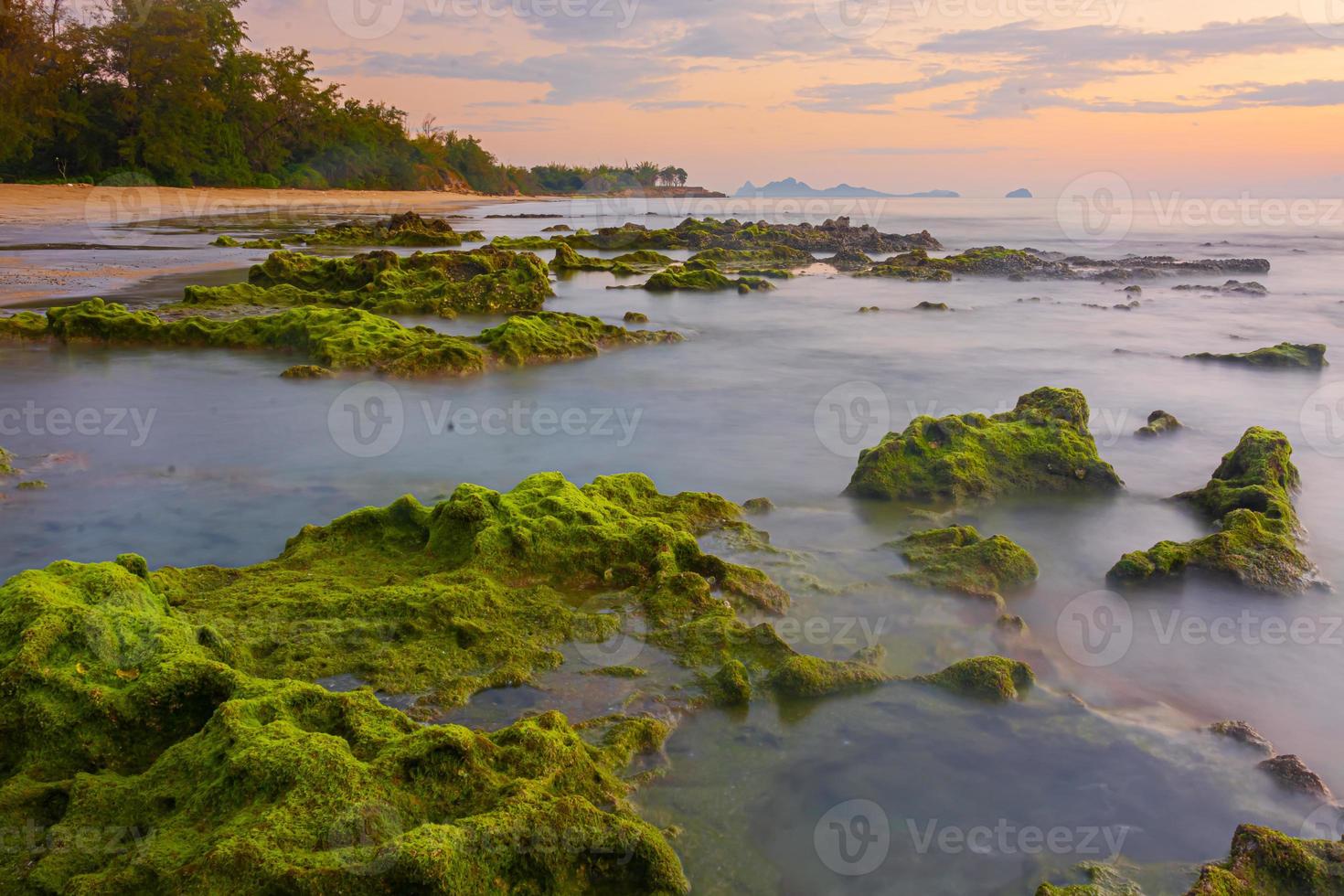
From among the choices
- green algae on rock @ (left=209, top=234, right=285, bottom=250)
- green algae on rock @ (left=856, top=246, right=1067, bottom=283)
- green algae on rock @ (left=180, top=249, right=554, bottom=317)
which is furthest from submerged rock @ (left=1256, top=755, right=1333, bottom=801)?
green algae on rock @ (left=209, top=234, right=285, bottom=250)

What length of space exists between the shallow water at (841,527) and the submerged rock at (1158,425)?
19 centimetres

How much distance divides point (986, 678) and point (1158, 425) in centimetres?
648

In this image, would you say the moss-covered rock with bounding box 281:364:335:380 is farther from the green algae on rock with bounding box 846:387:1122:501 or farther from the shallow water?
the green algae on rock with bounding box 846:387:1122:501

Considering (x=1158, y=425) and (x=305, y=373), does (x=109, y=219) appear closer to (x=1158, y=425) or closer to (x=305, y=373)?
(x=305, y=373)

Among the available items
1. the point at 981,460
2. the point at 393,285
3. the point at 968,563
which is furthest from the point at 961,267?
the point at 968,563

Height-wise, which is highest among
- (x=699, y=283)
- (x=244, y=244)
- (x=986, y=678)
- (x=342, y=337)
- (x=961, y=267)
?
(x=961, y=267)

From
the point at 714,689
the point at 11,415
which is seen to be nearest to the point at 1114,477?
the point at 714,689

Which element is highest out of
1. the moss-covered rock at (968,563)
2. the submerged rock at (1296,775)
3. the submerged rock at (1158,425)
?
the submerged rock at (1158,425)

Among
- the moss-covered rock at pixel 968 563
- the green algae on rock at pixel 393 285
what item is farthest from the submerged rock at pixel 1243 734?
the green algae on rock at pixel 393 285

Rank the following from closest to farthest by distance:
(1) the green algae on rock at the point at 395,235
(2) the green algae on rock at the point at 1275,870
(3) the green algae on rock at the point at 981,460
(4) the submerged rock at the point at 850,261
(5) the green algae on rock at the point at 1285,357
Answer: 1. (2) the green algae on rock at the point at 1275,870
2. (3) the green algae on rock at the point at 981,460
3. (5) the green algae on rock at the point at 1285,357
4. (1) the green algae on rock at the point at 395,235
5. (4) the submerged rock at the point at 850,261

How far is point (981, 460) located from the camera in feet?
22.2

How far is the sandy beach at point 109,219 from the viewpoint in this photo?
602 inches

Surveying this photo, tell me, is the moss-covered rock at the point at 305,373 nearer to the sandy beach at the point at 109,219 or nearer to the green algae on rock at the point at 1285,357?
the sandy beach at the point at 109,219

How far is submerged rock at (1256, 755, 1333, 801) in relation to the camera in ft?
11.2
